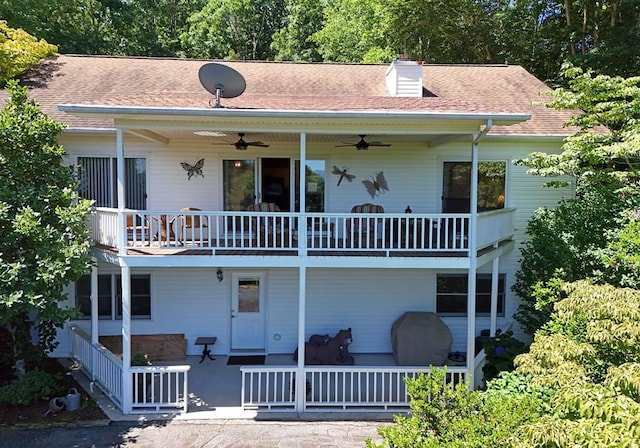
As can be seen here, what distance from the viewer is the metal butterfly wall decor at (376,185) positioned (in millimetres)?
11699

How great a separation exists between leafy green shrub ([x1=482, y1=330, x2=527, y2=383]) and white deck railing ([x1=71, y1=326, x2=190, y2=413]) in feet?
21.0

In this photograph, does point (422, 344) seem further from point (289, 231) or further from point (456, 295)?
point (289, 231)

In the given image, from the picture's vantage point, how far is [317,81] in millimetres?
13766

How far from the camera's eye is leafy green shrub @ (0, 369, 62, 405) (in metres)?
8.36

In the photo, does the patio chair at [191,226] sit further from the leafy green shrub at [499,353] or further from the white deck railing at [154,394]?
the leafy green shrub at [499,353]

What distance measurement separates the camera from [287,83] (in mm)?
13500

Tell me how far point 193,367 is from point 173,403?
2.13 m

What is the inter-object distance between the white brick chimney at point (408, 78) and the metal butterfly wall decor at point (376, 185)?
104 inches

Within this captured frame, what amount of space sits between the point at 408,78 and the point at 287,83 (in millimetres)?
3721

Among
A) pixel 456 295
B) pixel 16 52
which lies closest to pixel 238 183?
pixel 456 295

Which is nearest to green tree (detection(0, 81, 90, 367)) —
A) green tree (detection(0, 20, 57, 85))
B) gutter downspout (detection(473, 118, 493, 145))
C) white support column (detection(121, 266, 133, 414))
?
white support column (detection(121, 266, 133, 414))

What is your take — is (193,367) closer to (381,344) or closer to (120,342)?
(120,342)

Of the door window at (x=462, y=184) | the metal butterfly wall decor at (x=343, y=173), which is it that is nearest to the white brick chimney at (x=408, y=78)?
the door window at (x=462, y=184)

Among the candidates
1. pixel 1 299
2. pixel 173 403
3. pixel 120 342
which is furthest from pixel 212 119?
pixel 120 342
